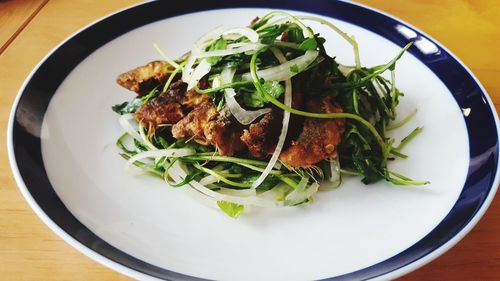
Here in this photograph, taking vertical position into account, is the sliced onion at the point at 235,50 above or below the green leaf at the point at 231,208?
above

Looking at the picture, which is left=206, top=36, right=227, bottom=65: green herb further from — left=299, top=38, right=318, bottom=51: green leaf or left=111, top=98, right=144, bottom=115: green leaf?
left=111, top=98, right=144, bottom=115: green leaf

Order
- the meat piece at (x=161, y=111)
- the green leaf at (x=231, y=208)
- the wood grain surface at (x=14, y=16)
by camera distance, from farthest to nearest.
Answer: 1. the wood grain surface at (x=14, y=16)
2. the meat piece at (x=161, y=111)
3. the green leaf at (x=231, y=208)

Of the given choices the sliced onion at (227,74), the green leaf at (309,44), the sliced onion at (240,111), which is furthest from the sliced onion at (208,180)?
the green leaf at (309,44)

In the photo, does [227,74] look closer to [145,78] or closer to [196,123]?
[196,123]

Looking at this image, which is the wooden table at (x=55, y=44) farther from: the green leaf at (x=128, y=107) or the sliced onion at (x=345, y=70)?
the sliced onion at (x=345, y=70)

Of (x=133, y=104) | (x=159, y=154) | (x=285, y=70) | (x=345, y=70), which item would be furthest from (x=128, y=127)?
(x=345, y=70)

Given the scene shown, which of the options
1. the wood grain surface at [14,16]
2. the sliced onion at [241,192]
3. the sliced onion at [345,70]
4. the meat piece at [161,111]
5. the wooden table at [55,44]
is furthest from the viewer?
the wood grain surface at [14,16]

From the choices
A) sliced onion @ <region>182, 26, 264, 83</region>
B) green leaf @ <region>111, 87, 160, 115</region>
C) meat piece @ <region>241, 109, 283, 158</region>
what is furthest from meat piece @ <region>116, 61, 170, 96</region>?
A: meat piece @ <region>241, 109, 283, 158</region>
